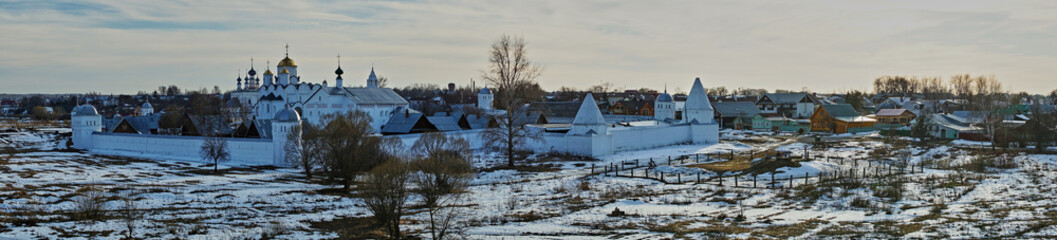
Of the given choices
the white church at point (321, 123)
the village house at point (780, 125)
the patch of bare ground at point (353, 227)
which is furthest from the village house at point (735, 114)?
the patch of bare ground at point (353, 227)

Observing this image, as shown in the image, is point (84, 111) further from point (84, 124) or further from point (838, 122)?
point (838, 122)

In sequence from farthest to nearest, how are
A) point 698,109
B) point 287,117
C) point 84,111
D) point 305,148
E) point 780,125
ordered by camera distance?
point 780,125 → point 698,109 → point 84,111 → point 287,117 → point 305,148

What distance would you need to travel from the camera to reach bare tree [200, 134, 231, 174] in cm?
3341

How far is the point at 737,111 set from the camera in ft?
220

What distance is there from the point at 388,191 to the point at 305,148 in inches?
576

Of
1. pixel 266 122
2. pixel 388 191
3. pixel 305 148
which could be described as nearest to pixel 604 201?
pixel 388 191

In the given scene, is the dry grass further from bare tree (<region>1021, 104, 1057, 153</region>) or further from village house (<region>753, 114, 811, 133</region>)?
village house (<region>753, 114, 811, 133</region>)

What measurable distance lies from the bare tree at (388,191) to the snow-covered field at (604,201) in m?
1.13

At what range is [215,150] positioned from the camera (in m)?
34.6

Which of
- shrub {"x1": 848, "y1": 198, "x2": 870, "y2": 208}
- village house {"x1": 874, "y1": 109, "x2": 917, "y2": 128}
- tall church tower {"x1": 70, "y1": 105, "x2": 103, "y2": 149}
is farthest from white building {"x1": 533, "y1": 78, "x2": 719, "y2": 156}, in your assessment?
tall church tower {"x1": 70, "y1": 105, "x2": 103, "y2": 149}

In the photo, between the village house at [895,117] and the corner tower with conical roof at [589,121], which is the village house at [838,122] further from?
the corner tower with conical roof at [589,121]

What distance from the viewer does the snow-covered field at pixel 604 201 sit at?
17062mm

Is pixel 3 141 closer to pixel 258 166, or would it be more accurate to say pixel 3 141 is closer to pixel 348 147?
pixel 258 166

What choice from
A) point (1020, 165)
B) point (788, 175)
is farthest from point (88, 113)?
point (1020, 165)
